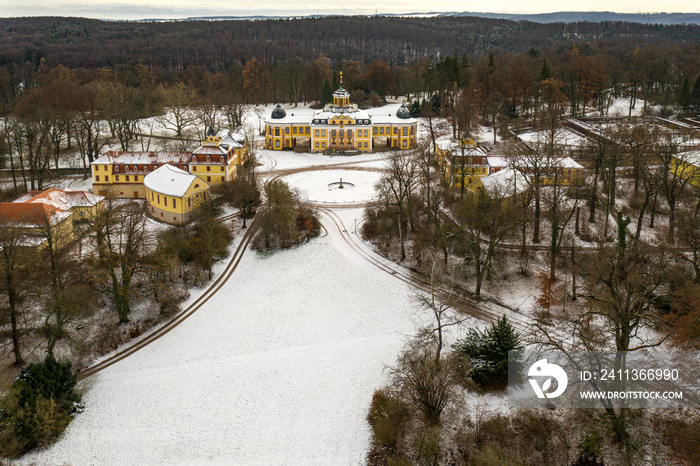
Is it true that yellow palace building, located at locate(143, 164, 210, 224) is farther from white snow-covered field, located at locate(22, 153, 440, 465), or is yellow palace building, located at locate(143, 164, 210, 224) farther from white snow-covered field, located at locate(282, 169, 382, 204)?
white snow-covered field, located at locate(282, 169, 382, 204)

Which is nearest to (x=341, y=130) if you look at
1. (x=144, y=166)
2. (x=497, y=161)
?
(x=497, y=161)

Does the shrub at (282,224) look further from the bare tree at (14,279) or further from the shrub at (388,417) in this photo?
the shrub at (388,417)

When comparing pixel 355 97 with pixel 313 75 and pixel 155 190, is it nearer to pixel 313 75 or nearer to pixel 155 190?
pixel 313 75

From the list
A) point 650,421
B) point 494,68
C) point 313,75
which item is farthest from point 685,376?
point 313,75

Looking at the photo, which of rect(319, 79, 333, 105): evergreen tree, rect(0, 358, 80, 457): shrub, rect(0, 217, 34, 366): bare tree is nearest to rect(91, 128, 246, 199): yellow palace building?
rect(0, 217, 34, 366): bare tree

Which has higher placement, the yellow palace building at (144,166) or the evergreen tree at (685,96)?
the evergreen tree at (685,96)

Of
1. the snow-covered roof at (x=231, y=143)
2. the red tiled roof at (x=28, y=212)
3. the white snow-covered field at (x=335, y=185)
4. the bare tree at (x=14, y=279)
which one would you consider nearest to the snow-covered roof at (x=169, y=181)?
the red tiled roof at (x=28, y=212)
